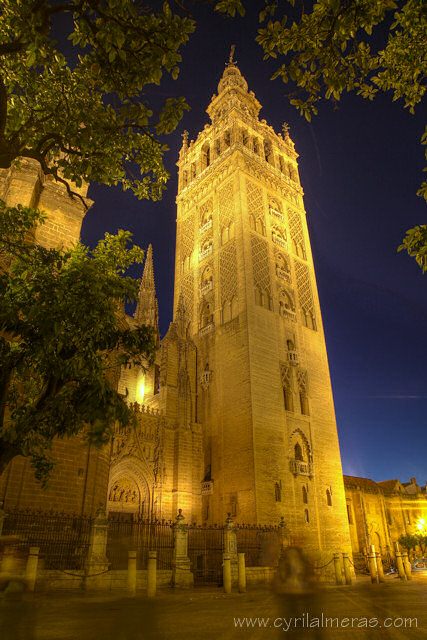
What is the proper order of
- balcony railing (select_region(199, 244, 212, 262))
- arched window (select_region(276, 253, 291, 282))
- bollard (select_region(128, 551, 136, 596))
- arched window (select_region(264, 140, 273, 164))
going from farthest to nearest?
arched window (select_region(264, 140, 273, 164)) < balcony railing (select_region(199, 244, 212, 262)) < arched window (select_region(276, 253, 291, 282)) < bollard (select_region(128, 551, 136, 596))

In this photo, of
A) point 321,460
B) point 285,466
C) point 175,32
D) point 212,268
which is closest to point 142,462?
point 285,466

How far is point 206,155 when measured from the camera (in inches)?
1426

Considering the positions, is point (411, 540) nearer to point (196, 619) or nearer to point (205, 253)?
point (205, 253)

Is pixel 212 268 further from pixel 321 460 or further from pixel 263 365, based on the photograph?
pixel 321 460

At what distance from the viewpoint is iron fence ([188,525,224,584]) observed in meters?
17.4

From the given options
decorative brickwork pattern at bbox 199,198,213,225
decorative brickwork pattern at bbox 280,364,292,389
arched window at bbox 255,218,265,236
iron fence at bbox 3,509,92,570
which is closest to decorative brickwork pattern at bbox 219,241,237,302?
arched window at bbox 255,218,265,236

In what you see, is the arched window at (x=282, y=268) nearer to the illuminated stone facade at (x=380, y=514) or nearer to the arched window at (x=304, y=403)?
the arched window at (x=304, y=403)

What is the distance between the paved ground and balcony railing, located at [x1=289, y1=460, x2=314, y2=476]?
12.9 m

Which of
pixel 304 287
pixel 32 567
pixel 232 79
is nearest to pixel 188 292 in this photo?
pixel 304 287

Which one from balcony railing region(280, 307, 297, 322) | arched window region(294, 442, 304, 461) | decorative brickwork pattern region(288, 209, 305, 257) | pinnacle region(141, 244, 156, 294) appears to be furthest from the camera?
pinnacle region(141, 244, 156, 294)

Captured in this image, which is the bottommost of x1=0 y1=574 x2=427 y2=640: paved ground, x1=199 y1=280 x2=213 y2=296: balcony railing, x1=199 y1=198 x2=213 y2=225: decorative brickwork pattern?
x1=0 y1=574 x2=427 y2=640: paved ground

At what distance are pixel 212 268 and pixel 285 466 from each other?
1386 cm

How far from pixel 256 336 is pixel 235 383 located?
3005mm

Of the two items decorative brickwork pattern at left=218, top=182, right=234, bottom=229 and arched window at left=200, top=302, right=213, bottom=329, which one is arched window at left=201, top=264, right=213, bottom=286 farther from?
decorative brickwork pattern at left=218, top=182, right=234, bottom=229
